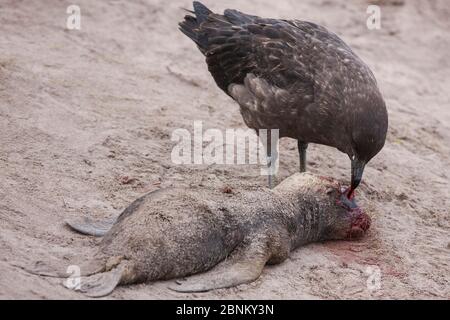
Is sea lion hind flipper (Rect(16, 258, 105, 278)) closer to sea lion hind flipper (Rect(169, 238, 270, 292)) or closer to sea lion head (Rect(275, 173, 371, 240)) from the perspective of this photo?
sea lion hind flipper (Rect(169, 238, 270, 292))

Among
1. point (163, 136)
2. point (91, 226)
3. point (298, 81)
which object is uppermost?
point (298, 81)

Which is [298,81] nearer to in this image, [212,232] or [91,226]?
[212,232]

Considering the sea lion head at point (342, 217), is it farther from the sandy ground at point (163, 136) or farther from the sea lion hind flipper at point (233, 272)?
the sea lion hind flipper at point (233, 272)

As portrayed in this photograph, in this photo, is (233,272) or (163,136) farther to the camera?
(163,136)

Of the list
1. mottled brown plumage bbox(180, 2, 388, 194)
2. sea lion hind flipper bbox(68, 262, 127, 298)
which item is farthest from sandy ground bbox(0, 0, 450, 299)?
mottled brown plumage bbox(180, 2, 388, 194)

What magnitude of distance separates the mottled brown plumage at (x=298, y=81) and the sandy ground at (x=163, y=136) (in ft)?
2.18

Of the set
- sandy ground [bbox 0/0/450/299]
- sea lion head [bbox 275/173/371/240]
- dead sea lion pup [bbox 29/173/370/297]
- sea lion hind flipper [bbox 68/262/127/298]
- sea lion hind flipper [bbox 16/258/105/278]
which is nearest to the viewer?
sea lion hind flipper [bbox 68/262/127/298]

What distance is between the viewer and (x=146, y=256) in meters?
5.26

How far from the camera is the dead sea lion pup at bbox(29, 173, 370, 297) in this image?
527 cm

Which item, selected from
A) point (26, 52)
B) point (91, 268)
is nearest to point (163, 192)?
point (91, 268)

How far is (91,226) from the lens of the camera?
19.3 feet

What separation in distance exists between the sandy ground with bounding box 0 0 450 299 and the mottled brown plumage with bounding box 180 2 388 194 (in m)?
0.67

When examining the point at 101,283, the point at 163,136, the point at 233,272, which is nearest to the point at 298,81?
the point at 163,136

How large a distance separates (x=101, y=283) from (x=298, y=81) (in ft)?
8.64
